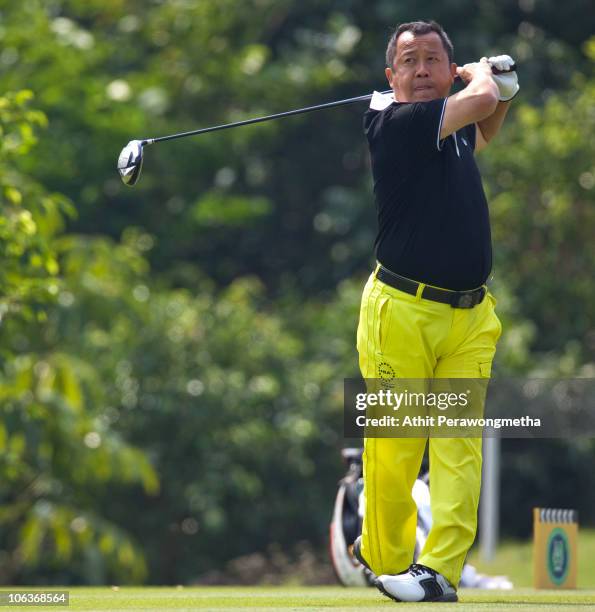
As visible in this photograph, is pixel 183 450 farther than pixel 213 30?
No

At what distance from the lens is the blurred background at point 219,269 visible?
51.5 ft

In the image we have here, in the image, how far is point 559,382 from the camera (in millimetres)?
17156

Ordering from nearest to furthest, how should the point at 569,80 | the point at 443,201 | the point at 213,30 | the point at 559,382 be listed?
1. the point at 443,201
2. the point at 559,382
3. the point at 569,80
4. the point at 213,30

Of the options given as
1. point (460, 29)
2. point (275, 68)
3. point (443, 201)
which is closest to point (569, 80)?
point (460, 29)

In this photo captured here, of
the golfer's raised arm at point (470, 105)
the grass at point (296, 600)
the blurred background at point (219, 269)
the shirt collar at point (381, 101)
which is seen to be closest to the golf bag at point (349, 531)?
the grass at point (296, 600)

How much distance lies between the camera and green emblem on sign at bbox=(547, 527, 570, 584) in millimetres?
8086

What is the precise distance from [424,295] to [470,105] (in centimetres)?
70

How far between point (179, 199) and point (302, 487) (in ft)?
25.2

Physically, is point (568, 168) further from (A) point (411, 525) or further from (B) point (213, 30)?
(A) point (411, 525)

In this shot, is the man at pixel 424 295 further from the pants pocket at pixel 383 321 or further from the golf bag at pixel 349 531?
the golf bag at pixel 349 531

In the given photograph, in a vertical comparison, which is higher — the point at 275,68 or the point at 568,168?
the point at 275,68

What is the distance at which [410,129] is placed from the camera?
6.11 metres

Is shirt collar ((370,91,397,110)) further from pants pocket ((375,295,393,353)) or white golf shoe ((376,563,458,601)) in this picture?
white golf shoe ((376,563,458,601))

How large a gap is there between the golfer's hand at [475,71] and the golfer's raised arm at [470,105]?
0.06 metres
